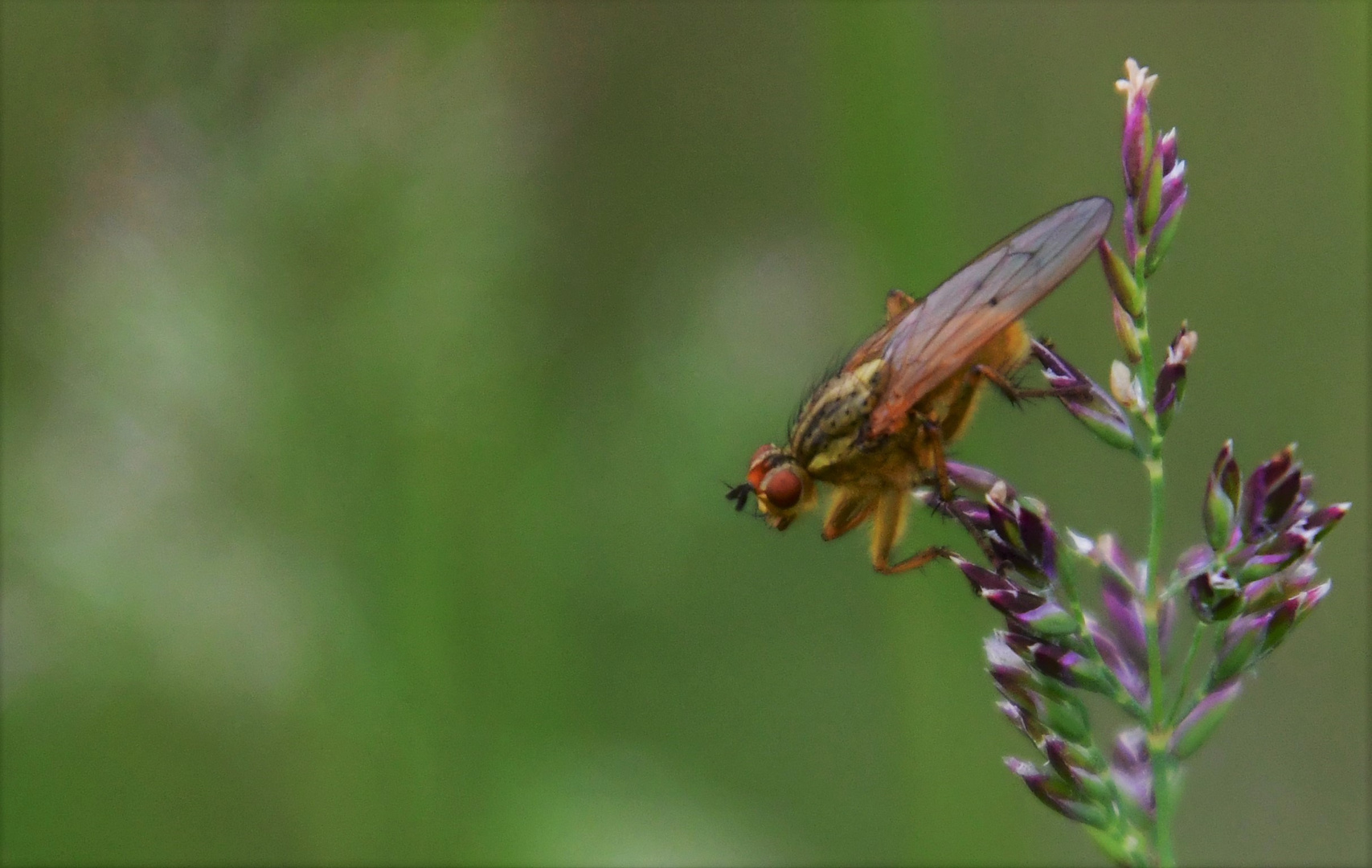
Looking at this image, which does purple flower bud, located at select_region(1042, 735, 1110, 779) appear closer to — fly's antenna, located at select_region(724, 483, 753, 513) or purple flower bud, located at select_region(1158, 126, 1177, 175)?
purple flower bud, located at select_region(1158, 126, 1177, 175)

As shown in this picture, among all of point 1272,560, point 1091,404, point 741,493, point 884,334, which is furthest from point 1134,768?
point 884,334

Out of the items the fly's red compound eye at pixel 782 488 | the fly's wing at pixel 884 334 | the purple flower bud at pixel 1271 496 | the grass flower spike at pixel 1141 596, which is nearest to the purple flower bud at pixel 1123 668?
the grass flower spike at pixel 1141 596

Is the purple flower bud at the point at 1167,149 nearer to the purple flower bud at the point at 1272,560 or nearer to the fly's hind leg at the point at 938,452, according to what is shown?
the purple flower bud at the point at 1272,560

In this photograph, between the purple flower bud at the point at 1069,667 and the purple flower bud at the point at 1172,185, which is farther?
the purple flower bud at the point at 1172,185

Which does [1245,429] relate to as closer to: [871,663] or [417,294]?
[871,663]

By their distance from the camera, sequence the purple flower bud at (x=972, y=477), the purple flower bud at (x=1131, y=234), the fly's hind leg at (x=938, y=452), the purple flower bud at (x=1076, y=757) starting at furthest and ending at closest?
the fly's hind leg at (x=938, y=452) → the purple flower bud at (x=972, y=477) → the purple flower bud at (x=1131, y=234) → the purple flower bud at (x=1076, y=757)

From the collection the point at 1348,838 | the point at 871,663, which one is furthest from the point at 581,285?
the point at 1348,838
